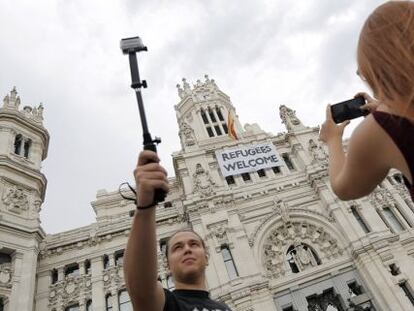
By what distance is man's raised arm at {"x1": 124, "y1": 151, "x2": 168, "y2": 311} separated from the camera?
1706 millimetres

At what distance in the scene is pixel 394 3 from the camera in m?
1.82

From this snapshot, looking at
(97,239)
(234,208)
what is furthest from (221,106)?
(97,239)

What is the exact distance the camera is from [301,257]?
64.4 ft

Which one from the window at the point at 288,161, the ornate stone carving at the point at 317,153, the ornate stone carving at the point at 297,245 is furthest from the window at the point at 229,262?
the ornate stone carving at the point at 317,153

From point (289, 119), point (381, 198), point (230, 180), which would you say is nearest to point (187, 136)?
point (230, 180)

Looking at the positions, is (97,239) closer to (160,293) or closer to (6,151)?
(6,151)

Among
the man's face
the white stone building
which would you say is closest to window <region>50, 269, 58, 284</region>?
the white stone building

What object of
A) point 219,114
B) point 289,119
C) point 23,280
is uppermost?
point 219,114

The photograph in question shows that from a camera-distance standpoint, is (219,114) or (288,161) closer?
(288,161)

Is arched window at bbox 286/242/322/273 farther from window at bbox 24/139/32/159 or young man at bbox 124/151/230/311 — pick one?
window at bbox 24/139/32/159

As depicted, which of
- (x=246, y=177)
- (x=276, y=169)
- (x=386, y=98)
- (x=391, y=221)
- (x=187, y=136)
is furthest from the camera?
(x=187, y=136)

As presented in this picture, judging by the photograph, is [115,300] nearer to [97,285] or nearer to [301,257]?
[97,285]

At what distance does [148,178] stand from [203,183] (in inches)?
811

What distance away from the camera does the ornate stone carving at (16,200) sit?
62.3 feet
